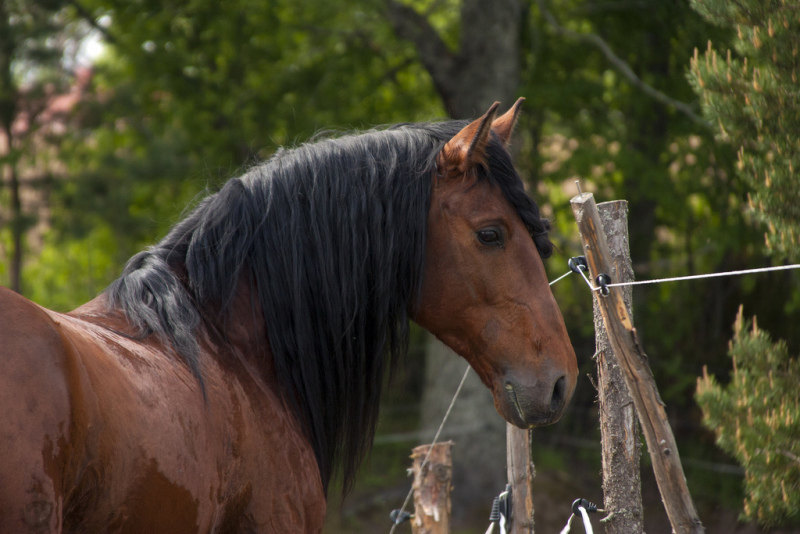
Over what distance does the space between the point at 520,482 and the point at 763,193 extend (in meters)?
1.69

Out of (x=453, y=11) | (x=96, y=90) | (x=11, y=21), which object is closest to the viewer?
(x=11, y=21)

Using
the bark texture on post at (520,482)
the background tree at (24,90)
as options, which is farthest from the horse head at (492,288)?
the background tree at (24,90)

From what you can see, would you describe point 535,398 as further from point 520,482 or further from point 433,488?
point 433,488

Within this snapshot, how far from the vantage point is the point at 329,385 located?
7.51 feet

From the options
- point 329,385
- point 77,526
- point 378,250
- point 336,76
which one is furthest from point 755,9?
point 336,76

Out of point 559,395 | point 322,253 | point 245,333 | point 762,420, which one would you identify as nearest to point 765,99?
point 762,420

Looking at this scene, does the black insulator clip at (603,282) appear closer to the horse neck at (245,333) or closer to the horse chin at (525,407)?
the horse chin at (525,407)

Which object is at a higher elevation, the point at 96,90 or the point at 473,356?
the point at 96,90

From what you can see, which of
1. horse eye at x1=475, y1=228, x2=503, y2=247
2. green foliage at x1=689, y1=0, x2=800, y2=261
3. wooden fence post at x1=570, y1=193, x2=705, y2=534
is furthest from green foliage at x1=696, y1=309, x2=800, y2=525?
horse eye at x1=475, y1=228, x2=503, y2=247

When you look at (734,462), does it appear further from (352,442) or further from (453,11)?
(352,442)

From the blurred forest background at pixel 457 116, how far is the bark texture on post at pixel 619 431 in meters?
4.70

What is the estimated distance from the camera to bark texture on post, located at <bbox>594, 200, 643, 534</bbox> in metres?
2.88

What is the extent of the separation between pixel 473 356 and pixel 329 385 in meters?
0.44

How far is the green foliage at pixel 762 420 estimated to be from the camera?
11.0 feet
